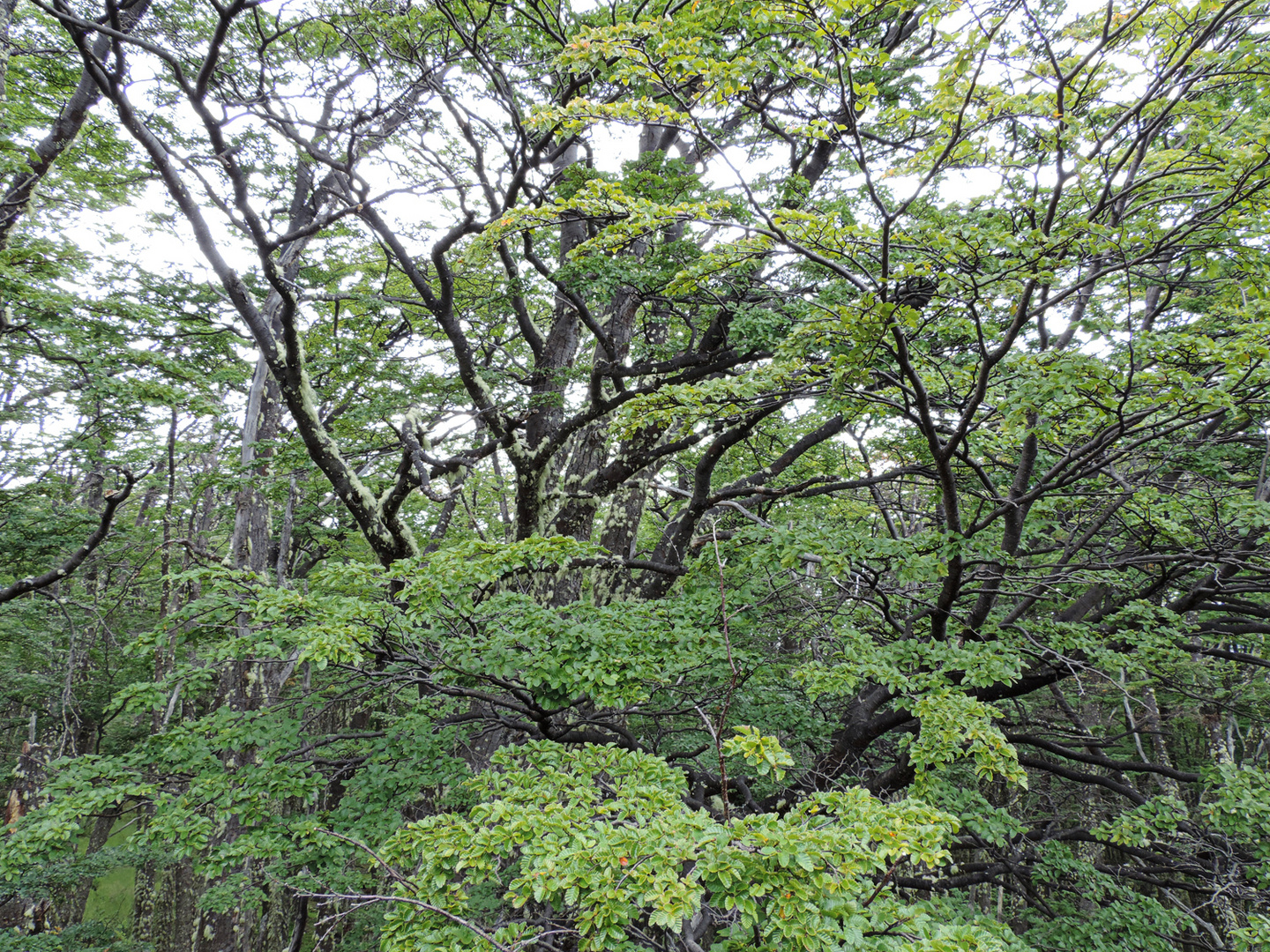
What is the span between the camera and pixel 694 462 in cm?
954

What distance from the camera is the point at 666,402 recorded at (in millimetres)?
4695

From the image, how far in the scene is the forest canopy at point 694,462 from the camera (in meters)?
2.88

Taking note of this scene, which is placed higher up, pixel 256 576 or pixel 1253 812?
pixel 256 576

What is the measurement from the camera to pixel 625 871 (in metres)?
2.13

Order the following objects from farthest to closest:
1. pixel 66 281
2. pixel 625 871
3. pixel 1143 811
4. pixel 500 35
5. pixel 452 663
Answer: pixel 66 281 < pixel 500 35 < pixel 1143 811 < pixel 452 663 < pixel 625 871

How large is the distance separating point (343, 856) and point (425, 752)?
744 millimetres

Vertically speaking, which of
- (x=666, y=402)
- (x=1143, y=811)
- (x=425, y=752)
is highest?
(x=666, y=402)

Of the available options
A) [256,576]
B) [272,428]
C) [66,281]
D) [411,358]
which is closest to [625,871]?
[256,576]

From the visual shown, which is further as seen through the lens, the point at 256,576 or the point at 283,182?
the point at 283,182

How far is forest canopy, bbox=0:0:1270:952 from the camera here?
2.88m

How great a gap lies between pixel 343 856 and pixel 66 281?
26.4ft

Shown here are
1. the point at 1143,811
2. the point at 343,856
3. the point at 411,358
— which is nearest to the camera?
the point at 343,856

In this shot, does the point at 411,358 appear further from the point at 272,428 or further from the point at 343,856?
the point at 343,856

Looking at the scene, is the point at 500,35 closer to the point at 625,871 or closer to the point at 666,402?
the point at 666,402
